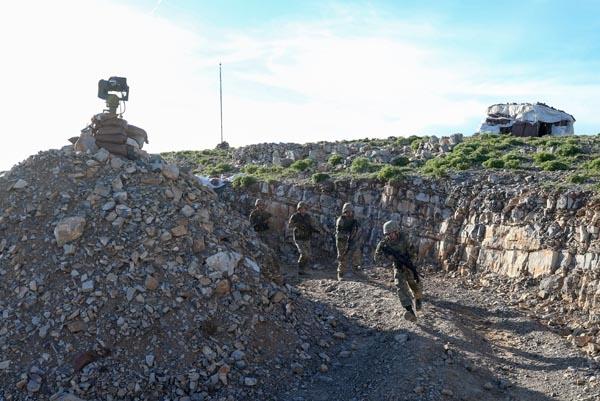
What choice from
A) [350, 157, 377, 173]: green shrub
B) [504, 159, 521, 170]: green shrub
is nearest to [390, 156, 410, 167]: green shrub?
[350, 157, 377, 173]: green shrub

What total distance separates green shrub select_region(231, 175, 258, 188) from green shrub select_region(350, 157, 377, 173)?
301 cm

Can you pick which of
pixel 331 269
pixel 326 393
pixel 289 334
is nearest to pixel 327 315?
pixel 289 334

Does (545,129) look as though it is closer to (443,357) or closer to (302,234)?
(302,234)

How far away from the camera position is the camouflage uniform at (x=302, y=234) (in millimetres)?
13797

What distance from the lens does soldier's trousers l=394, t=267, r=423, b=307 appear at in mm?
9547

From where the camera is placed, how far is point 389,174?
15891mm

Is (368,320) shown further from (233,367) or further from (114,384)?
(114,384)

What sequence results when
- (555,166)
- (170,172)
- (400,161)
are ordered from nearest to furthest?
(170,172)
(555,166)
(400,161)

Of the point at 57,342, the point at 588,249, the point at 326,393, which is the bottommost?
the point at 326,393

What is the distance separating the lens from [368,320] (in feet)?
32.1

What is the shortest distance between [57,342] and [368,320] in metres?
4.83

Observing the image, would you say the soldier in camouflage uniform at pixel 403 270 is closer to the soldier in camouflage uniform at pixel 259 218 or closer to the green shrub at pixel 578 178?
the green shrub at pixel 578 178

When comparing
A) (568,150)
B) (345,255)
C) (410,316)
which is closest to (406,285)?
(410,316)

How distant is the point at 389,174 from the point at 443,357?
833 cm
